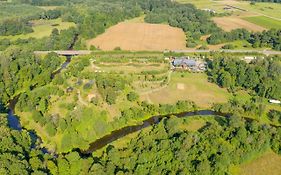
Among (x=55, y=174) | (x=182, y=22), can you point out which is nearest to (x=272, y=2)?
(x=182, y=22)

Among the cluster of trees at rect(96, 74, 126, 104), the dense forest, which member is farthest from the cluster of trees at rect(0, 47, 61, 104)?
the dense forest

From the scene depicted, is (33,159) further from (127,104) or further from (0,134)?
(127,104)

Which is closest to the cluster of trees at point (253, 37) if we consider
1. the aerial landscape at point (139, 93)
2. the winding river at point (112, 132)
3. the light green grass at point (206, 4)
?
the aerial landscape at point (139, 93)

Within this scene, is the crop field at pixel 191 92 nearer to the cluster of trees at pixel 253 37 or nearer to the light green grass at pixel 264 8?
the cluster of trees at pixel 253 37

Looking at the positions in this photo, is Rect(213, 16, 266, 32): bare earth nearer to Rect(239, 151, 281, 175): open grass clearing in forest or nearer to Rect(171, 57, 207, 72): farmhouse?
Rect(171, 57, 207, 72): farmhouse

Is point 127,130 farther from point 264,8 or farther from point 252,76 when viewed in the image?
point 264,8
